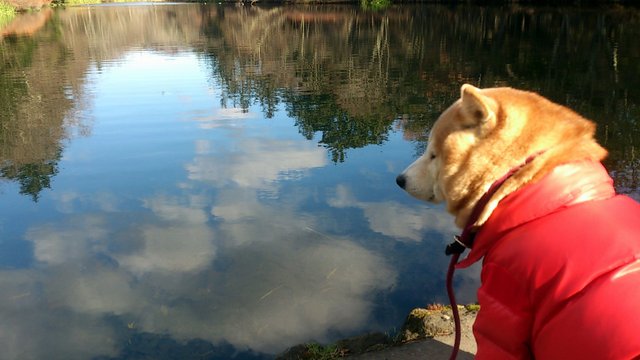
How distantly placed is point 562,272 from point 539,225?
0.27 metres

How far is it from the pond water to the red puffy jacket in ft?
11.0

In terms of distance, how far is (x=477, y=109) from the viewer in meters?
2.75

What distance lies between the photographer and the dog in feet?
6.98

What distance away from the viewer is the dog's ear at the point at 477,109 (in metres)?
2.69

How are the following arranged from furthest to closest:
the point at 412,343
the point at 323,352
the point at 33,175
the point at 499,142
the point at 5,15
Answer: the point at 5,15
the point at 33,175
the point at 323,352
the point at 412,343
the point at 499,142

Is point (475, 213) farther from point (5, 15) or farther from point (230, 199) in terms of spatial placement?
point (5, 15)

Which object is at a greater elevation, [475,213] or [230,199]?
[475,213]

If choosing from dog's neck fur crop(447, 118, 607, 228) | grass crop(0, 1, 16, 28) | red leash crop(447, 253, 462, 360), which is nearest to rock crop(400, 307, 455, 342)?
red leash crop(447, 253, 462, 360)

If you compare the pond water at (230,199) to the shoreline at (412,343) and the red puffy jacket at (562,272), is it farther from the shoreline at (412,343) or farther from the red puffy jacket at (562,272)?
the red puffy jacket at (562,272)

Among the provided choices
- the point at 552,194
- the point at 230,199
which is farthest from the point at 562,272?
the point at 230,199

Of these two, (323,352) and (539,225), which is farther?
(323,352)

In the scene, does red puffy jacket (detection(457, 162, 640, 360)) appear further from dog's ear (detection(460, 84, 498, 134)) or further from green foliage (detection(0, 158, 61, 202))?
green foliage (detection(0, 158, 61, 202))

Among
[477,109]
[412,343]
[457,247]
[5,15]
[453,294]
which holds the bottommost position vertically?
[412,343]

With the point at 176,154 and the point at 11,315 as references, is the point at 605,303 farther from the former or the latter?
the point at 176,154
